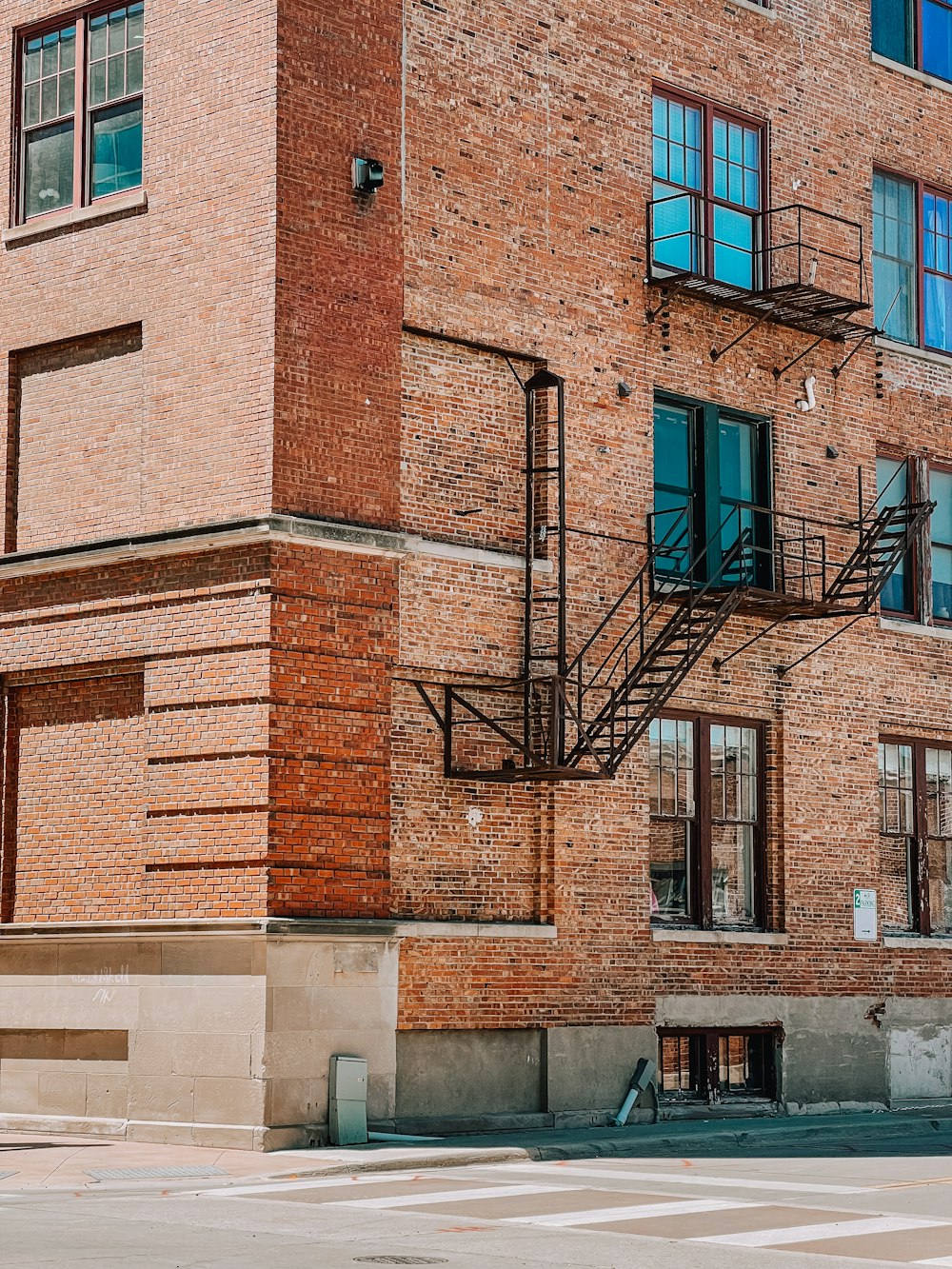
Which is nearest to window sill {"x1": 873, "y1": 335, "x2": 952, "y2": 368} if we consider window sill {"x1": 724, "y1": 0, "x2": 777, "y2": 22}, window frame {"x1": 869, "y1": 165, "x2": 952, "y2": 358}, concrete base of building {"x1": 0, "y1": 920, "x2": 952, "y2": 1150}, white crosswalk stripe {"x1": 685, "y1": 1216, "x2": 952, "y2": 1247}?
window frame {"x1": 869, "y1": 165, "x2": 952, "y2": 358}

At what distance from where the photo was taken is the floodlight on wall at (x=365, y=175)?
20000 mm

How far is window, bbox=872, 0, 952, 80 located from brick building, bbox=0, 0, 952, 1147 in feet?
6.21

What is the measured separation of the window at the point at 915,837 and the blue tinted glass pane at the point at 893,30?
382 inches

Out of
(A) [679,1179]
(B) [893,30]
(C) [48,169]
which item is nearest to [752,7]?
(B) [893,30]

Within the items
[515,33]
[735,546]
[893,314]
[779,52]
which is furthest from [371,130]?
[893,314]

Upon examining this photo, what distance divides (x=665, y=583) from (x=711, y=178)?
5.31 meters

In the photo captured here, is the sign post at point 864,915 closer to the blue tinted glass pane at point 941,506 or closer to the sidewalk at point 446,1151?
the sidewalk at point 446,1151

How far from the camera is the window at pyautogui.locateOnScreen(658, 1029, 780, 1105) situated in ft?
74.0

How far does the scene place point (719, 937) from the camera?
2298 cm

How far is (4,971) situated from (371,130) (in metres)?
9.63

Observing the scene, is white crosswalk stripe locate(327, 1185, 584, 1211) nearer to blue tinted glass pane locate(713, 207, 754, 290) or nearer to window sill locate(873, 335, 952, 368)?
blue tinted glass pane locate(713, 207, 754, 290)

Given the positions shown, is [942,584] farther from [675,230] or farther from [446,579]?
[446,579]

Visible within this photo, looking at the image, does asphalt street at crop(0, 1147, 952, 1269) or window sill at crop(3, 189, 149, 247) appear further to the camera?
window sill at crop(3, 189, 149, 247)

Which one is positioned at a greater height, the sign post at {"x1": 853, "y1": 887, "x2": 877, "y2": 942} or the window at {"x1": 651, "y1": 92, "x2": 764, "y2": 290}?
the window at {"x1": 651, "y1": 92, "x2": 764, "y2": 290}
